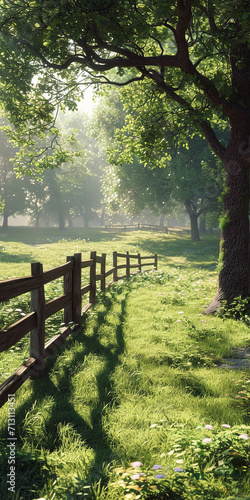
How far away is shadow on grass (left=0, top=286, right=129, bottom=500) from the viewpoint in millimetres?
3053

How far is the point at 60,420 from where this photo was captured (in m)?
3.96

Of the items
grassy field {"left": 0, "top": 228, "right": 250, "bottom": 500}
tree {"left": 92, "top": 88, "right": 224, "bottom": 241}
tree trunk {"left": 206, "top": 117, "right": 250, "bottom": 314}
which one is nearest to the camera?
grassy field {"left": 0, "top": 228, "right": 250, "bottom": 500}

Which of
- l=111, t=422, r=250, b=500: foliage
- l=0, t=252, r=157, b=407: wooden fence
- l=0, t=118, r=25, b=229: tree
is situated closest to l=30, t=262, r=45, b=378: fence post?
l=0, t=252, r=157, b=407: wooden fence

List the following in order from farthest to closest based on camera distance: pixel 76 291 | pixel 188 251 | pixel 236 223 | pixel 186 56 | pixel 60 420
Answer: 1. pixel 188 251
2. pixel 236 223
3. pixel 186 56
4. pixel 76 291
5. pixel 60 420

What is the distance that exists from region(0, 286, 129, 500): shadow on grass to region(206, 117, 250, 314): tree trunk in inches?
145

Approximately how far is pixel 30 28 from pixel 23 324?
7411mm

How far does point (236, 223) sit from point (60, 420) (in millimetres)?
6366

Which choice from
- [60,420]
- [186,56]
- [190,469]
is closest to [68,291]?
[60,420]

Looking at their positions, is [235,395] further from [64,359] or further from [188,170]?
[188,170]

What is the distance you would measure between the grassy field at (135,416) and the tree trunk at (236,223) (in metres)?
1.12

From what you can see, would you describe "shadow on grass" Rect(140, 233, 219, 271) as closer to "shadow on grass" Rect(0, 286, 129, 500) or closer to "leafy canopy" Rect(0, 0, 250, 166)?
"leafy canopy" Rect(0, 0, 250, 166)

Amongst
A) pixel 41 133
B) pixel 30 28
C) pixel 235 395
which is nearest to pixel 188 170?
pixel 41 133

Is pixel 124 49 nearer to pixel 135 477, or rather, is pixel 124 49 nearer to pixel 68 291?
pixel 68 291

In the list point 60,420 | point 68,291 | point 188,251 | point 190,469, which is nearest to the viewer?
point 190,469
